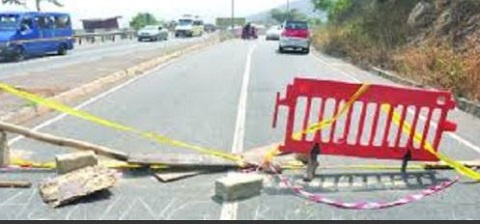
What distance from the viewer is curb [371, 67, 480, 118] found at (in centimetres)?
1446

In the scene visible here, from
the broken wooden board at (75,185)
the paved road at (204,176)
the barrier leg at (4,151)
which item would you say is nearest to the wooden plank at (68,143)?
the barrier leg at (4,151)

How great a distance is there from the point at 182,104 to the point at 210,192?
788 cm

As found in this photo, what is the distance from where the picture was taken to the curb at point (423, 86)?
14465 millimetres

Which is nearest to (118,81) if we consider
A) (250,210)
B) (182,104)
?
(182,104)

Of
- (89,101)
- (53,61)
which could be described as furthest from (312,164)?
(53,61)

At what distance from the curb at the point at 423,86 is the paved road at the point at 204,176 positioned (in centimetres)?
27

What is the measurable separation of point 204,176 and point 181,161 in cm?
34

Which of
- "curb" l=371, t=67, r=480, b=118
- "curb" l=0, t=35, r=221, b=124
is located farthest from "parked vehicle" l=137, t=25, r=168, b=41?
"curb" l=371, t=67, r=480, b=118

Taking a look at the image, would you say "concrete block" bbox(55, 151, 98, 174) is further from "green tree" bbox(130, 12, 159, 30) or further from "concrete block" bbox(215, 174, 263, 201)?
"green tree" bbox(130, 12, 159, 30)

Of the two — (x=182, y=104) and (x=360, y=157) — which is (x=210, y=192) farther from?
(x=182, y=104)

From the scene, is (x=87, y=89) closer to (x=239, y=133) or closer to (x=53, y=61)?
(x=239, y=133)

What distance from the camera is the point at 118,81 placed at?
20.8 m

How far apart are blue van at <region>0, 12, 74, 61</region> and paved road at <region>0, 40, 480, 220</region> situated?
14.7 meters

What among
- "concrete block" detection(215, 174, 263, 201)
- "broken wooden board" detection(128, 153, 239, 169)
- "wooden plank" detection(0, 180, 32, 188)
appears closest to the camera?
"concrete block" detection(215, 174, 263, 201)
